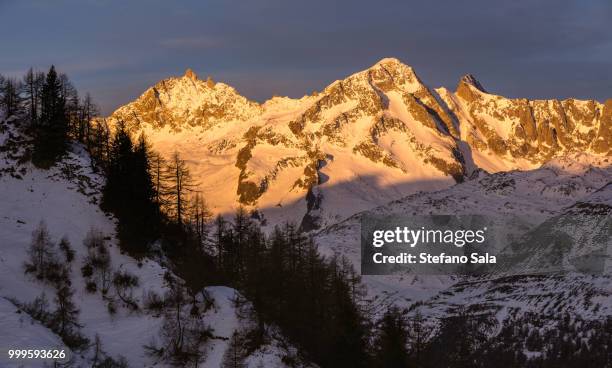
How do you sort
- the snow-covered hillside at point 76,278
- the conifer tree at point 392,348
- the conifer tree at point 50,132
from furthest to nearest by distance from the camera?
the conifer tree at point 50,132, the conifer tree at point 392,348, the snow-covered hillside at point 76,278

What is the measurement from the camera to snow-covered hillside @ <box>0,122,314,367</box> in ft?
269

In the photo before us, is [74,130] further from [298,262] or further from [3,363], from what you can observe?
[3,363]

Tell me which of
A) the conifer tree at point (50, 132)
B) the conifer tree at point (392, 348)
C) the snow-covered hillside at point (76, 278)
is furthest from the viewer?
the conifer tree at point (50, 132)

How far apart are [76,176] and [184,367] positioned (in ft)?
113

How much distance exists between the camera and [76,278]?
94.8m

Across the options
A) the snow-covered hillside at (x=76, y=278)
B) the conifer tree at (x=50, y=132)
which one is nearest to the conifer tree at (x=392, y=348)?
the snow-covered hillside at (x=76, y=278)

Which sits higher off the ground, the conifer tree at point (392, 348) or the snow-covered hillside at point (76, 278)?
Answer: the snow-covered hillside at point (76, 278)

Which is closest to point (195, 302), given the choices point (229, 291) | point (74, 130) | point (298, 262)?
point (229, 291)

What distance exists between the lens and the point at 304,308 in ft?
337

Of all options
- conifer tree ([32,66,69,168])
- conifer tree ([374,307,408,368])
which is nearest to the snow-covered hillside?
conifer tree ([32,66,69,168])

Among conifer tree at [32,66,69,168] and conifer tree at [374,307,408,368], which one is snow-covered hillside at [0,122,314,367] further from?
conifer tree at [374,307,408,368]

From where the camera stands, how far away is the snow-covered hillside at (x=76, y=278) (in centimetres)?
8212

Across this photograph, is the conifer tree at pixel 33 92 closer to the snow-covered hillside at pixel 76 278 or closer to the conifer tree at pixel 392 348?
the snow-covered hillside at pixel 76 278

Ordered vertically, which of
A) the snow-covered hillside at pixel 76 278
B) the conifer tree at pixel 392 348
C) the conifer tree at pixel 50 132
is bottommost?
the conifer tree at pixel 392 348
